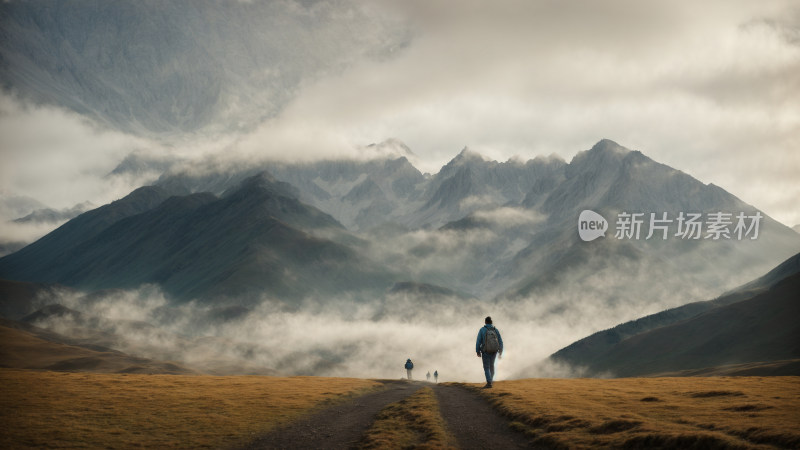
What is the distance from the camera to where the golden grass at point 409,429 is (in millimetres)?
27516

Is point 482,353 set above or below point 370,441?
above

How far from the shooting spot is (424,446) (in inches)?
1029

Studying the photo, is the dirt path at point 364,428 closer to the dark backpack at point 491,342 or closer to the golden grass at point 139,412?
the golden grass at point 139,412

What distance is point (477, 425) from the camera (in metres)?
32.8

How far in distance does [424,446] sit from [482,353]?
69.1ft

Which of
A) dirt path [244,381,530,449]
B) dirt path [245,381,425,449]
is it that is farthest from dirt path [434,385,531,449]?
dirt path [245,381,425,449]

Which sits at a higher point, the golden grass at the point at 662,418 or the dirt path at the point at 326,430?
the golden grass at the point at 662,418

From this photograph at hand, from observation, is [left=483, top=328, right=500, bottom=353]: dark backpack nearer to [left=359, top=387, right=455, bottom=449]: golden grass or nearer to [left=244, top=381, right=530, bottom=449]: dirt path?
[left=244, top=381, right=530, bottom=449]: dirt path

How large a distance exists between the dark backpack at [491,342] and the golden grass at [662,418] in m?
3.61

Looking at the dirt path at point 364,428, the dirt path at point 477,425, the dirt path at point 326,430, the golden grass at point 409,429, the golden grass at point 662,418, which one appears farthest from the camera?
the dirt path at point 326,430

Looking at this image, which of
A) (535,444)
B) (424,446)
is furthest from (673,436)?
(424,446)

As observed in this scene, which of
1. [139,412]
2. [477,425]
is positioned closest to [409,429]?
[477,425]

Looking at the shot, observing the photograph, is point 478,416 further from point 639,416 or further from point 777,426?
point 777,426

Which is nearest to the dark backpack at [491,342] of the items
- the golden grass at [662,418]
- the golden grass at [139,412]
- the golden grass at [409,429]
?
the golden grass at [662,418]
